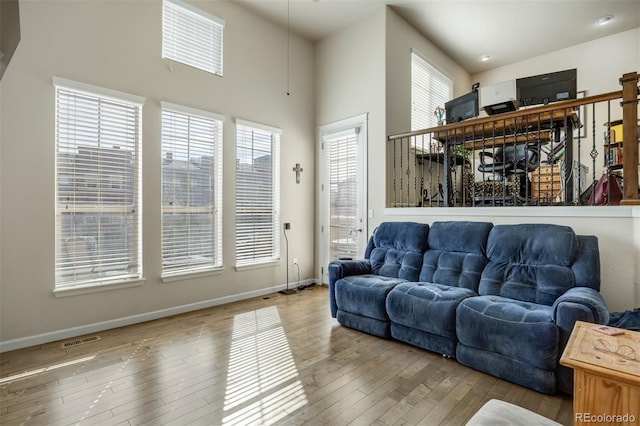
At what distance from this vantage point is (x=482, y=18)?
493cm

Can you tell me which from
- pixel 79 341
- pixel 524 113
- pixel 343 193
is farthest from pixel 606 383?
pixel 343 193

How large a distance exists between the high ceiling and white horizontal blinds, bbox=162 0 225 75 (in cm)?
61


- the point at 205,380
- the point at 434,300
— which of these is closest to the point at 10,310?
the point at 205,380

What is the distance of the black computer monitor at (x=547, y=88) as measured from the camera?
→ 346 cm

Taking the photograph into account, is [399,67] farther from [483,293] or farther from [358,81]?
[483,293]

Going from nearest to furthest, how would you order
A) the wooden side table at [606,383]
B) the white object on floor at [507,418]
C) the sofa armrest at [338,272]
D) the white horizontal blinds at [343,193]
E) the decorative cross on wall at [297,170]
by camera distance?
the wooden side table at [606,383] → the white object on floor at [507,418] → the sofa armrest at [338,272] → the white horizontal blinds at [343,193] → the decorative cross on wall at [297,170]

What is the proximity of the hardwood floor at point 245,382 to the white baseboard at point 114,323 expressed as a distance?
9cm

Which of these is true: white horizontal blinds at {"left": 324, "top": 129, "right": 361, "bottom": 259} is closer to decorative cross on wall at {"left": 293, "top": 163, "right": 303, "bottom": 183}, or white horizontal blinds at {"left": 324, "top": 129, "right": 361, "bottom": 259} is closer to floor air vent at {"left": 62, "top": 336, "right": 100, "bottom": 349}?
decorative cross on wall at {"left": 293, "top": 163, "right": 303, "bottom": 183}

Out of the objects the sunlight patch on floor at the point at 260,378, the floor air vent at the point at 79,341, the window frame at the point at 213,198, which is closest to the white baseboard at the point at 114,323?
the floor air vent at the point at 79,341

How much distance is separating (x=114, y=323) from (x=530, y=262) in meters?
4.24

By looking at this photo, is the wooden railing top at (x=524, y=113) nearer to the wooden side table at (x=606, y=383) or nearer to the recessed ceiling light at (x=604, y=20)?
the wooden side table at (x=606, y=383)

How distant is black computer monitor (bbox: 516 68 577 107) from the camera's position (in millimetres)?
3465

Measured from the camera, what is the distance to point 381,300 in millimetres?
3090

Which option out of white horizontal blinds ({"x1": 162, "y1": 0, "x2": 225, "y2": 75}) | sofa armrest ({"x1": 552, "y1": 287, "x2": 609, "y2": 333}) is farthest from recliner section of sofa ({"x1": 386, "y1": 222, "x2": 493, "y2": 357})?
white horizontal blinds ({"x1": 162, "y1": 0, "x2": 225, "y2": 75})
